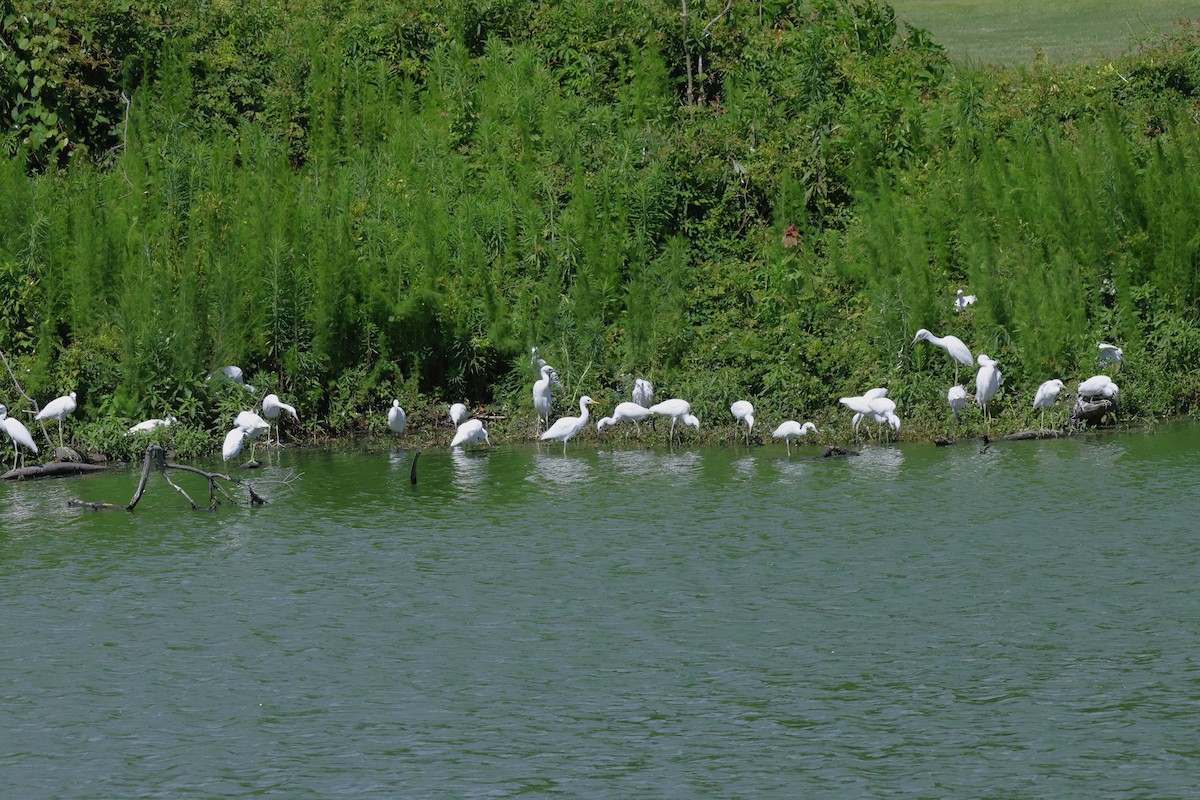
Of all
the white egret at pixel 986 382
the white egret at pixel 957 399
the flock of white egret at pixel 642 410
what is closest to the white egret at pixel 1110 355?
the flock of white egret at pixel 642 410

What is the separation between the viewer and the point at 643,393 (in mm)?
14258

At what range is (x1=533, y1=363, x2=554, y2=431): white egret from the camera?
14.2m

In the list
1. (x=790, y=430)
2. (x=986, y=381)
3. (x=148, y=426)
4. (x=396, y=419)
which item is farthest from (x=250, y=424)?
(x=986, y=381)

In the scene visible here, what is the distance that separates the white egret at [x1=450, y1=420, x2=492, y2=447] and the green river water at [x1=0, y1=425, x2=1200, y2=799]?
1240 millimetres

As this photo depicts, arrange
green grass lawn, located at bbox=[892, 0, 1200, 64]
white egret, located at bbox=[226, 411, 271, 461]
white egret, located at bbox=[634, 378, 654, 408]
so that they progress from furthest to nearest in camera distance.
A: green grass lawn, located at bbox=[892, 0, 1200, 64]
white egret, located at bbox=[634, 378, 654, 408]
white egret, located at bbox=[226, 411, 271, 461]

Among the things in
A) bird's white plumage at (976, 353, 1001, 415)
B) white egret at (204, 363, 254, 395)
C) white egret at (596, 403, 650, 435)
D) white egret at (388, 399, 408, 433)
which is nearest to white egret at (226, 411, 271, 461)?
white egret at (204, 363, 254, 395)

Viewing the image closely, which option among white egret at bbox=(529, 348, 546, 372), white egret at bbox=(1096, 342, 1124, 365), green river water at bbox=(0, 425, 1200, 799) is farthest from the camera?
white egret at bbox=(529, 348, 546, 372)

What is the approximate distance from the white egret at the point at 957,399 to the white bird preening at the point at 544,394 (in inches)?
136

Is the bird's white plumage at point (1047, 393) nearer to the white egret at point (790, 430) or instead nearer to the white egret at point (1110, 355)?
the white egret at point (1110, 355)

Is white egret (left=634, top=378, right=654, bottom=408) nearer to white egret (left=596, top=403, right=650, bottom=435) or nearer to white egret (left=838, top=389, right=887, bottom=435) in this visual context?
white egret (left=596, top=403, right=650, bottom=435)

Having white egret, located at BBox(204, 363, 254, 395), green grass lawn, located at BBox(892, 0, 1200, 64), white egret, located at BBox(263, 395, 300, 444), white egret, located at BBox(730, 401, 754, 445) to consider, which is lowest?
white egret, located at BBox(730, 401, 754, 445)

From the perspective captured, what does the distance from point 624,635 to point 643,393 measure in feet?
20.7

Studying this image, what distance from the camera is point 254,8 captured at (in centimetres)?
2091

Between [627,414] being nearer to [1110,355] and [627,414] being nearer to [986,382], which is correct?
[986,382]
